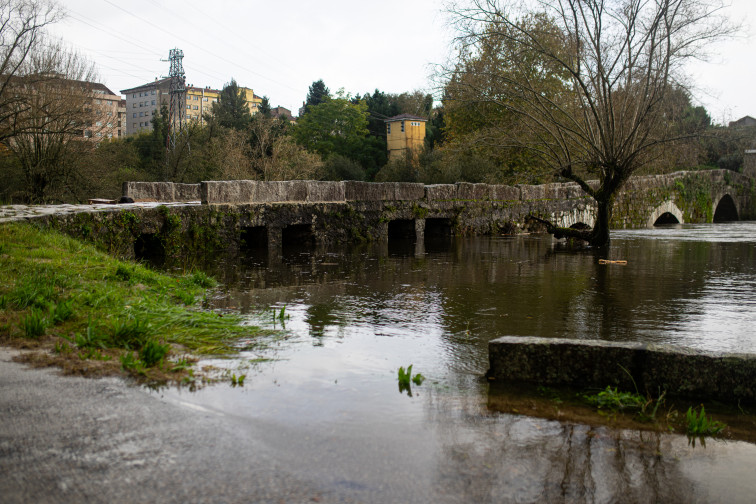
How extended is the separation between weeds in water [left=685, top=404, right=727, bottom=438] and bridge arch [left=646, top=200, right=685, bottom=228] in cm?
2429

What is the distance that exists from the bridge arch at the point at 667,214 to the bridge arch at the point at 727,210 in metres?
9.82

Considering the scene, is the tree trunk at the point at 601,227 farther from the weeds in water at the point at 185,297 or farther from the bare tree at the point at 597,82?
the weeds in water at the point at 185,297

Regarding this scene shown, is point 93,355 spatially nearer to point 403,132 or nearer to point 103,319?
point 103,319

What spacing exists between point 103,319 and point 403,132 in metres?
61.8

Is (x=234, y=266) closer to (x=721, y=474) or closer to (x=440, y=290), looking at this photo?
(x=440, y=290)

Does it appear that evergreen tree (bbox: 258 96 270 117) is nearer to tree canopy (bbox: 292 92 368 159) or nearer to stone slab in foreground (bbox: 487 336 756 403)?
tree canopy (bbox: 292 92 368 159)

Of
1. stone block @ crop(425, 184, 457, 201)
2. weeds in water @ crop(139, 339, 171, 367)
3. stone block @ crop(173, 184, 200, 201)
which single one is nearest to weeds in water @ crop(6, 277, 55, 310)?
weeds in water @ crop(139, 339, 171, 367)

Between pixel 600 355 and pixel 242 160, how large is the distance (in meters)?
32.5

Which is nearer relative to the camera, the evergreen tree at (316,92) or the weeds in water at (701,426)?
the weeds in water at (701,426)

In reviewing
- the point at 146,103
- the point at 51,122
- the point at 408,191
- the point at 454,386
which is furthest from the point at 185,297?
the point at 146,103

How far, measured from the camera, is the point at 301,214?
→ 12.4 meters

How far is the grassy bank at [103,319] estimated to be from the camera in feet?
11.0

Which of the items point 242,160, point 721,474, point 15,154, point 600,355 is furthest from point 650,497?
point 242,160

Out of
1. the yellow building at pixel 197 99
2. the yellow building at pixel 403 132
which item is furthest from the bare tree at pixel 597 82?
the yellow building at pixel 197 99
